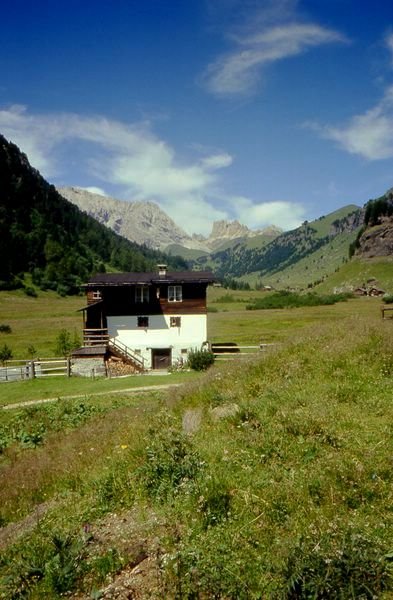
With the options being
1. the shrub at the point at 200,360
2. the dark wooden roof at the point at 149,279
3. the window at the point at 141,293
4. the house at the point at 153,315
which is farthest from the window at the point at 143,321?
the shrub at the point at 200,360

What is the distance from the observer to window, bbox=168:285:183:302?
159 ft

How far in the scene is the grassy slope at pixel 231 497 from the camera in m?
5.74

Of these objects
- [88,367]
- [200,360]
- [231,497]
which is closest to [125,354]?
[88,367]

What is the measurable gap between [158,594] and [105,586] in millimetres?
1053

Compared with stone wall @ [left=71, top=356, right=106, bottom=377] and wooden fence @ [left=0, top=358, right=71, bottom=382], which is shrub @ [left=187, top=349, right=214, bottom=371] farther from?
wooden fence @ [left=0, top=358, right=71, bottom=382]

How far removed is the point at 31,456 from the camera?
14.1m

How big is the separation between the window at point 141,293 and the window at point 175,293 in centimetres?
282

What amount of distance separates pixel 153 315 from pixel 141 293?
123 inches

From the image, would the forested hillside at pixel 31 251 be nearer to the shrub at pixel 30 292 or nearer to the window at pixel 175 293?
the shrub at pixel 30 292

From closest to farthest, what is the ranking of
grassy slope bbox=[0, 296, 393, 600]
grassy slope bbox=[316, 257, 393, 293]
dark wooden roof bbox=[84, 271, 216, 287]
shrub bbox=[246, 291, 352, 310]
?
grassy slope bbox=[0, 296, 393, 600] → dark wooden roof bbox=[84, 271, 216, 287] → shrub bbox=[246, 291, 352, 310] → grassy slope bbox=[316, 257, 393, 293]

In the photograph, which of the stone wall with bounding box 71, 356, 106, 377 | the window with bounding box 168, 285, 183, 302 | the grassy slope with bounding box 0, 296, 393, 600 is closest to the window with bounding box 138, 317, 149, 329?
the window with bounding box 168, 285, 183, 302

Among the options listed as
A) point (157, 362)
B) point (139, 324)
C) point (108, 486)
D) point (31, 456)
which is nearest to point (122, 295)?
point (139, 324)

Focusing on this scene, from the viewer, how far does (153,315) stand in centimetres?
4819

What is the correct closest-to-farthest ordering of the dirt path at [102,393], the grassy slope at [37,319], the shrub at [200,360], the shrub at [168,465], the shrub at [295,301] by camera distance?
1. the shrub at [168,465]
2. the dirt path at [102,393]
3. the shrub at [200,360]
4. the grassy slope at [37,319]
5. the shrub at [295,301]
